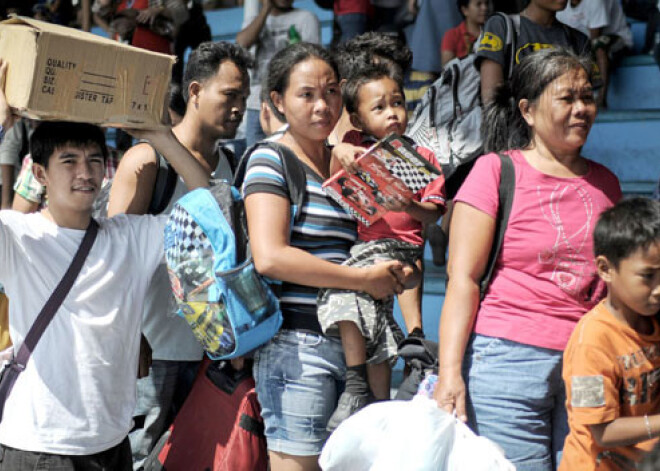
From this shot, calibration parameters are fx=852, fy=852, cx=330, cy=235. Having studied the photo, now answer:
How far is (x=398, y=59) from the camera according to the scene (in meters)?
3.54

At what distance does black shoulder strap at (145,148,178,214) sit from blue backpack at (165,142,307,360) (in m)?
0.37

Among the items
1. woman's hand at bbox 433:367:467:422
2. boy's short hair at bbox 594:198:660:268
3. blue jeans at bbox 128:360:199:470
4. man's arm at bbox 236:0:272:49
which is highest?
man's arm at bbox 236:0:272:49

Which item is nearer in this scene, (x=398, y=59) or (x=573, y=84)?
(x=573, y=84)

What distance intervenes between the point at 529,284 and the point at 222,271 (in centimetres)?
90

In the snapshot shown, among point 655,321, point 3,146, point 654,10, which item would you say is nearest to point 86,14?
point 3,146

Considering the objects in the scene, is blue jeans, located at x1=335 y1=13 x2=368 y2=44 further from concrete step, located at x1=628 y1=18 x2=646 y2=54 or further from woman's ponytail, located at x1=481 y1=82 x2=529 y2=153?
woman's ponytail, located at x1=481 y1=82 x2=529 y2=153

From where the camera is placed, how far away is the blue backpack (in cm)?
256

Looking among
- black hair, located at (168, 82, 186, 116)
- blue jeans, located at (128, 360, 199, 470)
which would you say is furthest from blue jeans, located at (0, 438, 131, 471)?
black hair, located at (168, 82, 186, 116)

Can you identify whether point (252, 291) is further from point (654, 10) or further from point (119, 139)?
A: point (654, 10)

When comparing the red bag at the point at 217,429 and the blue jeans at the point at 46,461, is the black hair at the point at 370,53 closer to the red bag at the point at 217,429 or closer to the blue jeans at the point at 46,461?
the red bag at the point at 217,429

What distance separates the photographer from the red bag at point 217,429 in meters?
2.88

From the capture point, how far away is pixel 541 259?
2.43 m

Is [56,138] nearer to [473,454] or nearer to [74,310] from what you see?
[74,310]

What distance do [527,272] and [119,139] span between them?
3662 millimetres
